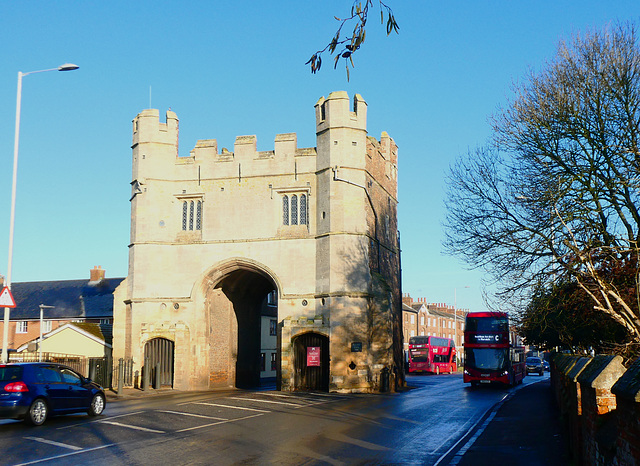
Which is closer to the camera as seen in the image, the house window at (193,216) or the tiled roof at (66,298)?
the house window at (193,216)

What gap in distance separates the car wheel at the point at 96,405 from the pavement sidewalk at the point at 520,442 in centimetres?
927

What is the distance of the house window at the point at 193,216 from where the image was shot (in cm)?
3209

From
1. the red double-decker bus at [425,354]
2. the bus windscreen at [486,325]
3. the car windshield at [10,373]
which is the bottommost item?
the red double-decker bus at [425,354]

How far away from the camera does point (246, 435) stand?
13383mm

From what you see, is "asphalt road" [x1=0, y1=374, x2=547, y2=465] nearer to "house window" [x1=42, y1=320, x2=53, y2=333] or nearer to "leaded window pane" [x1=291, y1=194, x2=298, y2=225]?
"leaded window pane" [x1=291, y1=194, x2=298, y2=225]

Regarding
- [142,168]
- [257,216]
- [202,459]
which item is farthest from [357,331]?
[202,459]

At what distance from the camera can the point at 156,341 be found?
30797 millimetres

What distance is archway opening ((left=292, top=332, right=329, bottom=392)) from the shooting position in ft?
97.0

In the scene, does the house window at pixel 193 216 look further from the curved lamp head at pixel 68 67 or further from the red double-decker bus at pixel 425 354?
the red double-decker bus at pixel 425 354

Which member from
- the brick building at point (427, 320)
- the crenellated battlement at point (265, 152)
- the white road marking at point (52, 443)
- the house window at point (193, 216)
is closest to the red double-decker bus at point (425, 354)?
the brick building at point (427, 320)

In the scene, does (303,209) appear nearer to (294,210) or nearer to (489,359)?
(294,210)

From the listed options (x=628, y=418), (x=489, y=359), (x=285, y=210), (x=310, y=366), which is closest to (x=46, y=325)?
(x=285, y=210)

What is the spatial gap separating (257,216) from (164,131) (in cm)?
630

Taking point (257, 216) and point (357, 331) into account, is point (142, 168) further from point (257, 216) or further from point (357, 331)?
point (357, 331)
